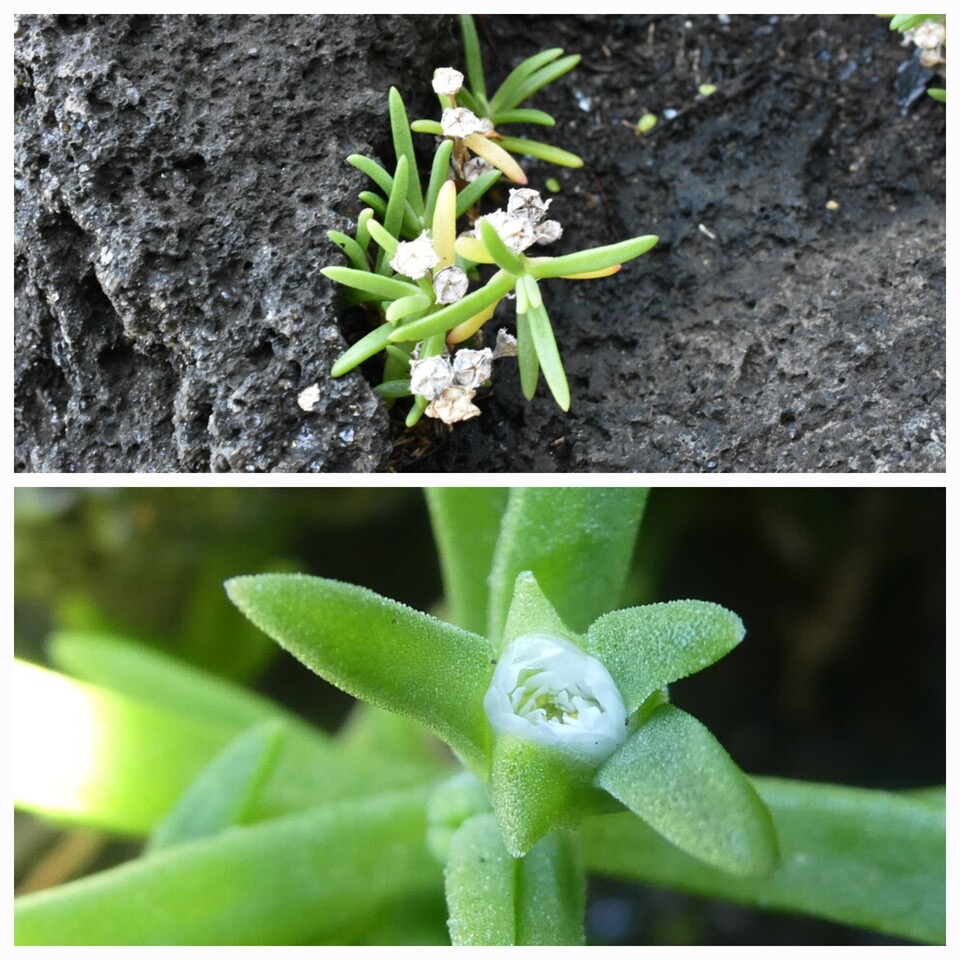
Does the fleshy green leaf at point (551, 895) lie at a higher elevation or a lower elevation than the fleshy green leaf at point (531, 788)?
lower

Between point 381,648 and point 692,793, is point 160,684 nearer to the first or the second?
point 381,648

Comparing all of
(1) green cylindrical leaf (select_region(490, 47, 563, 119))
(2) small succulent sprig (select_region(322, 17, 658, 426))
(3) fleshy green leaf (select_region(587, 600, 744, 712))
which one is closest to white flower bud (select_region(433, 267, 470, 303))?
(2) small succulent sprig (select_region(322, 17, 658, 426))

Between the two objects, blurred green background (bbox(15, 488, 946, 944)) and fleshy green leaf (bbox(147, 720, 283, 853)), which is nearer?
fleshy green leaf (bbox(147, 720, 283, 853))

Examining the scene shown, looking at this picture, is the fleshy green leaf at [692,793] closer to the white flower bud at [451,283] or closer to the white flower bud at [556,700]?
the white flower bud at [556,700]

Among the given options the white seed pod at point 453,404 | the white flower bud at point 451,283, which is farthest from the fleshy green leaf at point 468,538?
the white flower bud at point 451,283

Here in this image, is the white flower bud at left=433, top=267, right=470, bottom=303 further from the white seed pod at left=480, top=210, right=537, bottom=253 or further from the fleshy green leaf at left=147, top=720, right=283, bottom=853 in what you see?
the fleshy green leaf at left=147, top=720, right=283, bottom=853

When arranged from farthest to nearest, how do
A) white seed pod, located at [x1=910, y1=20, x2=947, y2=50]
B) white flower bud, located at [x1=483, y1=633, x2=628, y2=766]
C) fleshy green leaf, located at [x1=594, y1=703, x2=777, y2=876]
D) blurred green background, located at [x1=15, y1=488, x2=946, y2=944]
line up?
blurred green background, located at [x1=15, y1=488, x2=946, y2=944] → white seed pod, located at [x1=910, y1=20, x2=947, y2=50] → white flower bud, located at [x1=483, y1=633, x2=628, y2=766] → fleshy green leaf, located at [x1=594, y1=703, x2=777, y2=876]

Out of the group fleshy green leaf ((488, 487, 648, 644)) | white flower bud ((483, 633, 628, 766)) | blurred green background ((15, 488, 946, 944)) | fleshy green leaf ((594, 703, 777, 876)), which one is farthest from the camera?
blurred green background ((15, 488, 946, 944))
